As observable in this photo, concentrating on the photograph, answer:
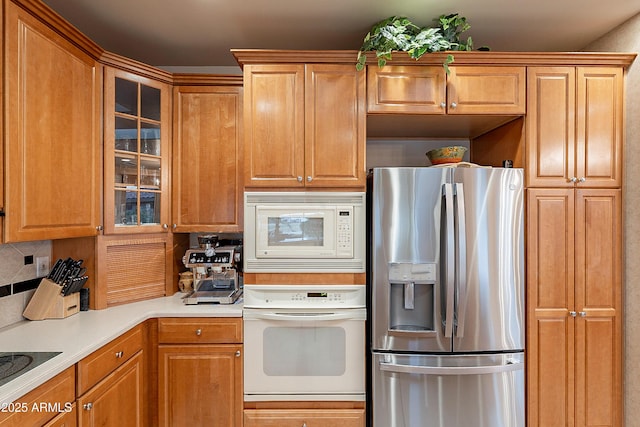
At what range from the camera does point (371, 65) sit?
1.97 m

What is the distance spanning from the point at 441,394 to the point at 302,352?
0.81 meters

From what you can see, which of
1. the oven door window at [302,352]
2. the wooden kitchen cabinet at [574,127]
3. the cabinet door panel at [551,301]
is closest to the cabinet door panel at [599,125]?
the wooden kitchen cabinet at [574,127]

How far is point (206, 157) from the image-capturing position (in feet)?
7.75

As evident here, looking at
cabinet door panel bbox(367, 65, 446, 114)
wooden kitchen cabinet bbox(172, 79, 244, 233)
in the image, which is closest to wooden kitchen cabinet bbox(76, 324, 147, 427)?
Result: wooden kitchen cabinet bbox(172, 79, 244, 233)

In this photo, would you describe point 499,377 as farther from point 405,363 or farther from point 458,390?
point 405,363

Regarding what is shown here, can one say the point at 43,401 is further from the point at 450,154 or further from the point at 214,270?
the point at 450,154

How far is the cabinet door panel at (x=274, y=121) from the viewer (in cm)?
197

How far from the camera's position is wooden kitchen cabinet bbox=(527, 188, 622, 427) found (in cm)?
197

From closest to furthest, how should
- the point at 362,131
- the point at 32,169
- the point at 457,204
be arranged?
the point at 32,169 < the point at 457,204 < the point at 362,131

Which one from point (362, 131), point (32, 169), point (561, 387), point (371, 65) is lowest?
point (561, 387)

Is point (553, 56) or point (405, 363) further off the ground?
point (553, 56)

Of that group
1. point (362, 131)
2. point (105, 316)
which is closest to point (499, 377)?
point (362, 131)

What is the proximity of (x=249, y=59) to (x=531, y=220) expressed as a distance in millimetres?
1881

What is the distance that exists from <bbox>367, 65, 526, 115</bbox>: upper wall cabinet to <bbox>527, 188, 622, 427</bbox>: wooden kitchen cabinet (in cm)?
58
